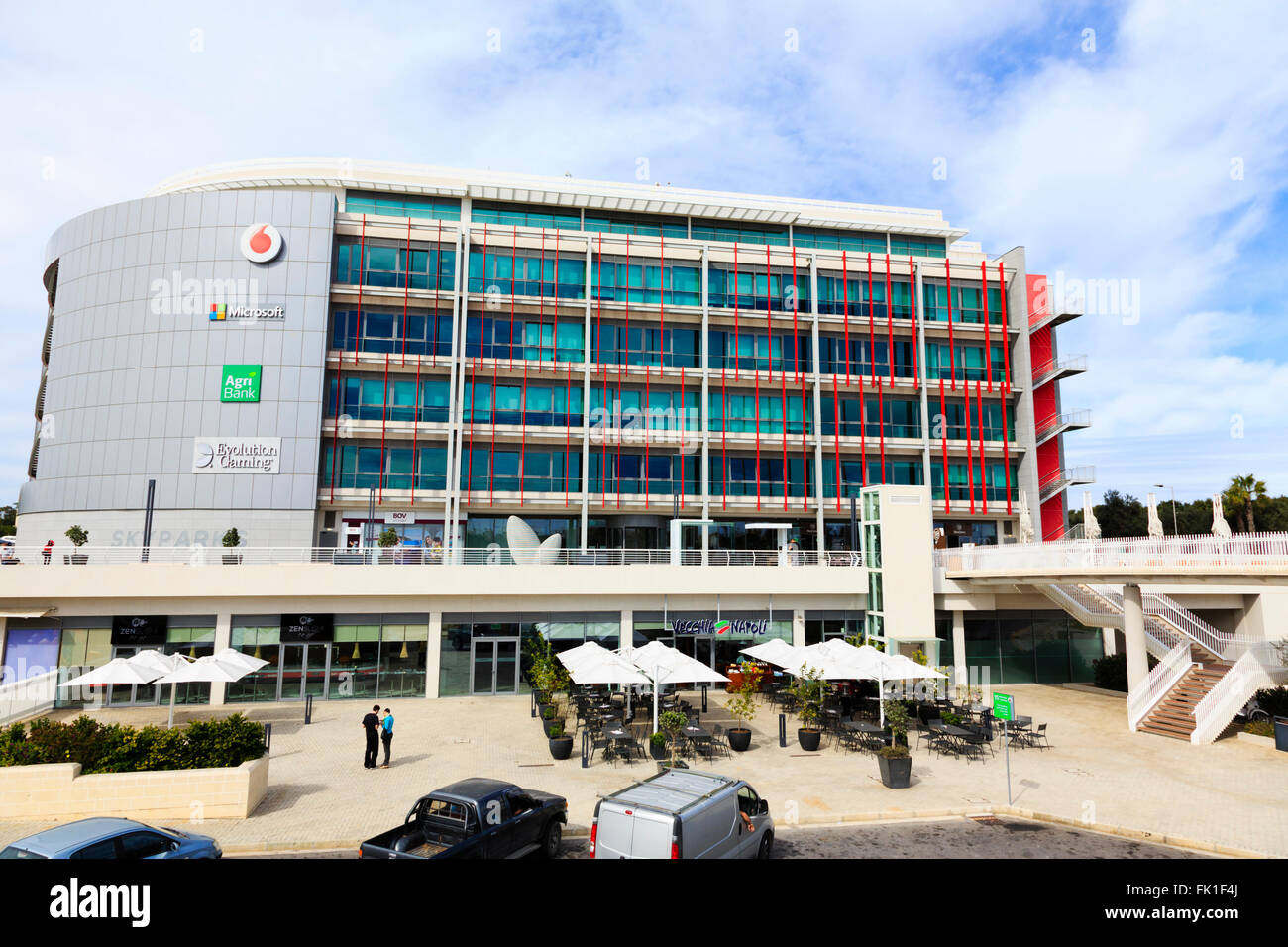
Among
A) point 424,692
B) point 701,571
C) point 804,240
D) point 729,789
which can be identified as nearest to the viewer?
point 729,789

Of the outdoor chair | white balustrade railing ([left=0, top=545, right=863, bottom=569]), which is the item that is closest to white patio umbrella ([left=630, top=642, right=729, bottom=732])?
the outdoor chair

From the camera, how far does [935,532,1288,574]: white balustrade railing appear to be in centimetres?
2231

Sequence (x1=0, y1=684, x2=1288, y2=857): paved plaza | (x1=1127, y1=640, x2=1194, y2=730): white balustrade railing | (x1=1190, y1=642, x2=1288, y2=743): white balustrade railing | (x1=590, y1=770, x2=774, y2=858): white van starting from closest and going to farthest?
(x1=590, y1=770, x2=774, y2=858): white van → (x1=0, y1=684, x2=1288, y2=857): paved plaza → (x1=1190, y1=642, x2=1288, y2=743): white balustrade railing → (x1=1127, y1=640, x2=1194, y2=730): white balustrade railing

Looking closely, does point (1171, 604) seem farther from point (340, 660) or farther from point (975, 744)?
point (340, 660)

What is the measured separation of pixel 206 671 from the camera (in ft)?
71.7

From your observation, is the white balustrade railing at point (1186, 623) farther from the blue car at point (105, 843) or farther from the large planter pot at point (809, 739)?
the blue car at point (105, 843)

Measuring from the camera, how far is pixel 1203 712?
2317 cm

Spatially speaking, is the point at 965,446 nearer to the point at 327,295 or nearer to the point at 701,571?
the point at 701,571

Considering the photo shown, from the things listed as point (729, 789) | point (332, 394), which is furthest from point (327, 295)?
point (729, 789)

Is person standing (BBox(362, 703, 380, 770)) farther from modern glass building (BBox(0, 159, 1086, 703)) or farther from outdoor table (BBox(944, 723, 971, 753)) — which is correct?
outdoor table (BBox(944, 723, 971, 753))

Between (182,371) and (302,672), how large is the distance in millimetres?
20432

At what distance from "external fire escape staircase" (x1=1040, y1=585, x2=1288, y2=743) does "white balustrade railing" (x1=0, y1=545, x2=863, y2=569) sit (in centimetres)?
1003

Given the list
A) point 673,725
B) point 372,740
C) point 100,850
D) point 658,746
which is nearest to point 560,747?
point 658,746

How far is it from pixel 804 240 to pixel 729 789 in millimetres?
45951
